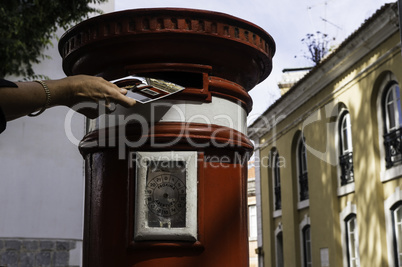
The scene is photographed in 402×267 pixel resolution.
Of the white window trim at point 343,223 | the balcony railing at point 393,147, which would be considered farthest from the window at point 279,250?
the balcony railing at point 393,147

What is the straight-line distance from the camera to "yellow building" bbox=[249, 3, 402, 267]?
12.9m

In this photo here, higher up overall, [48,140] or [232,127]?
[48,140]

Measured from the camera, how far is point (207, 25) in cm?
224

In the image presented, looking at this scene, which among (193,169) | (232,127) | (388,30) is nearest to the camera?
(193,169)

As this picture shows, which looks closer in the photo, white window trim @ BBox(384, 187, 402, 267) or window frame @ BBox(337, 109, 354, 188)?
white window trim @ BBox(384, 187, 402, 267)

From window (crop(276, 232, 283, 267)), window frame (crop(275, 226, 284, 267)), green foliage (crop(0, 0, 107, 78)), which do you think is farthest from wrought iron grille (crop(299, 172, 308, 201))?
green foliage (crop(0, 0, 107, 78))

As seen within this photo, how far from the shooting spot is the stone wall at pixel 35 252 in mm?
11016

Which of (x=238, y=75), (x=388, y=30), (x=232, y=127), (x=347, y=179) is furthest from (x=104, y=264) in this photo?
(x=347, y=179)

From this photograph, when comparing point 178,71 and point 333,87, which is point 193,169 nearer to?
point 178,71

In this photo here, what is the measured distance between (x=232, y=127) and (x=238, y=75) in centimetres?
26

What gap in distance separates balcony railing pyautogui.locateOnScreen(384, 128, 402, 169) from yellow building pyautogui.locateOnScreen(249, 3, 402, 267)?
0.02 m

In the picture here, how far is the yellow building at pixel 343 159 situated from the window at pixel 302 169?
0.11 feet

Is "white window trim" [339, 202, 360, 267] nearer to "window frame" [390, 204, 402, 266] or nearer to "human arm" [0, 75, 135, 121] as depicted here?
"window frame" [390, 204, 402, 266]
